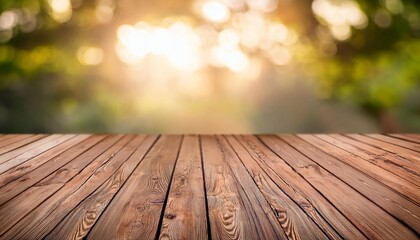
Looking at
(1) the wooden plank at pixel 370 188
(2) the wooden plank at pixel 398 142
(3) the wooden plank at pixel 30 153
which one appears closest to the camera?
(1) the wooden plank at pixel 370 188

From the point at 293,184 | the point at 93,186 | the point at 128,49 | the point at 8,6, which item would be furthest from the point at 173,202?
the point at 8,6

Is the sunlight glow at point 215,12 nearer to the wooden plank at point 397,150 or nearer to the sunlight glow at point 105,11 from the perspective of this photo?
the sunlight glow at point 105,11

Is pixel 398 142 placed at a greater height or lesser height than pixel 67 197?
greater

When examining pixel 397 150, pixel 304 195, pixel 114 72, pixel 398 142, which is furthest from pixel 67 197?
pixel 114 72

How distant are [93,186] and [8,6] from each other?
303 centimetres

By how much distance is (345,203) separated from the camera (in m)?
1.50

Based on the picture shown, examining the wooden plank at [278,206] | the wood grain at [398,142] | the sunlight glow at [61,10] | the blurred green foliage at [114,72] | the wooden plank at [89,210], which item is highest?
the sunlight glow at [61,10]

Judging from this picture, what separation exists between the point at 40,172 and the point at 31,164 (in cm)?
24

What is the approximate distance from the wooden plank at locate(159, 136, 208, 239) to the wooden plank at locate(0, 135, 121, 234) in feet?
1.55

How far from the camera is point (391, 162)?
2.30 meters

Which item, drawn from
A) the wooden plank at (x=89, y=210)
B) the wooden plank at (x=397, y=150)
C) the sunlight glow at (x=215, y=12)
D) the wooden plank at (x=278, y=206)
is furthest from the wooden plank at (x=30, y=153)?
the wooden plank at (x=397, y=150)

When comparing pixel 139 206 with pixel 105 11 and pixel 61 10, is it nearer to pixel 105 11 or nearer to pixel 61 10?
pixel 105 11

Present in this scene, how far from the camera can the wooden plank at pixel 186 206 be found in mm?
1217

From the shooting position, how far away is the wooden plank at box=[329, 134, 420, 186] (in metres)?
1.97
